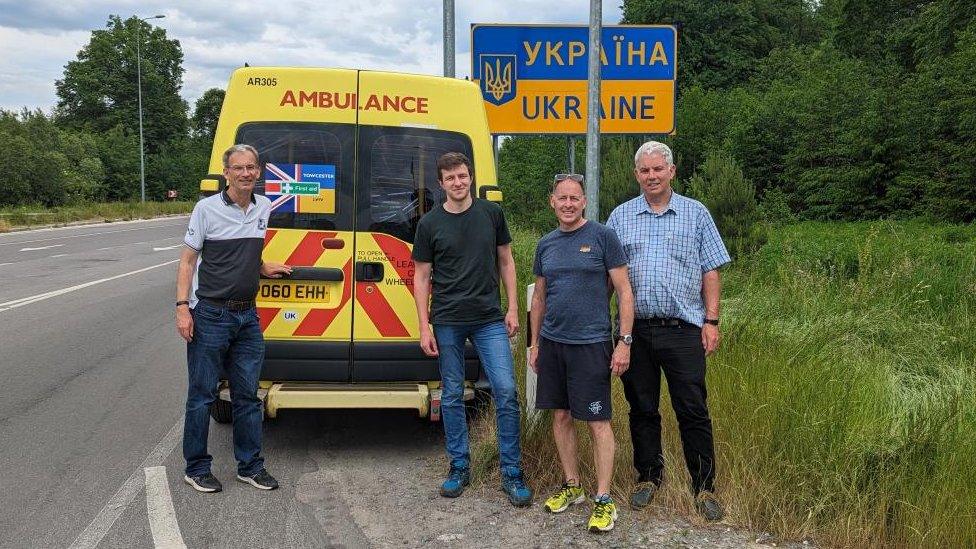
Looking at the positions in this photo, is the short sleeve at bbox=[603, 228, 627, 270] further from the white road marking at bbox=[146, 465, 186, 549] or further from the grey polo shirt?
the white road marking at bbox=[146, 465, 186, 549]

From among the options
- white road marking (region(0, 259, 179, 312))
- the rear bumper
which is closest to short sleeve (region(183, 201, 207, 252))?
the rear bumper

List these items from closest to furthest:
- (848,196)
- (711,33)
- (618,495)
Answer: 1. (618,495)
2. (848,196)
3. (711,33)

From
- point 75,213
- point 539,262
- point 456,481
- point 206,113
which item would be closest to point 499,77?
point 539,262

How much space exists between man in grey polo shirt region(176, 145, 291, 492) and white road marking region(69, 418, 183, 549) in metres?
0.33

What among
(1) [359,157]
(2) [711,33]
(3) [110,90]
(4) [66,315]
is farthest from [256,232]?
(3) [110,90]

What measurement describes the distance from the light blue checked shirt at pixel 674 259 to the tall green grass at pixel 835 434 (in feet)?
2.74

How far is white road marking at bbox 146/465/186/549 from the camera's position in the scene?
396 cm

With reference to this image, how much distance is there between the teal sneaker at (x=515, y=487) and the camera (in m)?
4.38

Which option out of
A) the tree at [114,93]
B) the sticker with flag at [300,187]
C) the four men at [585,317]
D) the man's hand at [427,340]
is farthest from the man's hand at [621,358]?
the tree at [114,93]

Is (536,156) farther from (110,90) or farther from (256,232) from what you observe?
(110,90)

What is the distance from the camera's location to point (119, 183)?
66.1m

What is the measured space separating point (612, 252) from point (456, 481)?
5.15 feet

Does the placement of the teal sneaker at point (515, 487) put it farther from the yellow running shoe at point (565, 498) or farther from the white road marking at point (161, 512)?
the white road marking at point (161, 512)

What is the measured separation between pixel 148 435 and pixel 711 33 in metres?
42.6
